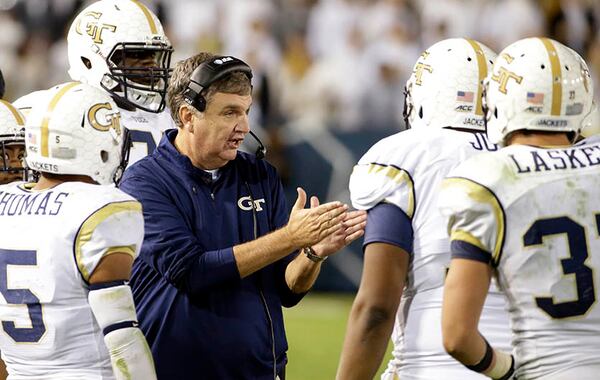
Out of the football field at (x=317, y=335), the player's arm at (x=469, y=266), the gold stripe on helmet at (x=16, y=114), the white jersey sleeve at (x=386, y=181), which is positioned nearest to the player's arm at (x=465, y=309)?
the player's arm at (x=469, y=266)

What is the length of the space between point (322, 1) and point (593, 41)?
2615 millimetres

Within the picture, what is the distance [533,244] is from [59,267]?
4.07ft

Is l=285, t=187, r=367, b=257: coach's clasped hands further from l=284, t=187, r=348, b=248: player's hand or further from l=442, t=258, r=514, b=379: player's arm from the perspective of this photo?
l=442, t=258, r=514, b=379: player's arm

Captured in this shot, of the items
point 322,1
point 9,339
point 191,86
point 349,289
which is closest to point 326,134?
point 349,289

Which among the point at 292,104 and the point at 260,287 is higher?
the point at 260,287

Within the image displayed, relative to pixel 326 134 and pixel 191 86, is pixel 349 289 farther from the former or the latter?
pixel 191 86

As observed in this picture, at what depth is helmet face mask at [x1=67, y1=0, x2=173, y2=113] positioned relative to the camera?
14.7ft

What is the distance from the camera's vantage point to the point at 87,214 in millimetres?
3062

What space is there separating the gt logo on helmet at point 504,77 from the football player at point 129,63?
5.94 feet

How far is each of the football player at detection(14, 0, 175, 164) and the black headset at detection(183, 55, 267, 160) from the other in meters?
0.73

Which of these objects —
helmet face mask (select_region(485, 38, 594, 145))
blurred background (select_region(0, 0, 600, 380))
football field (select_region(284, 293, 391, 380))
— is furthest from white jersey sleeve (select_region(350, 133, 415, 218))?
blurred background (select_region(0, 0, 600, 380))

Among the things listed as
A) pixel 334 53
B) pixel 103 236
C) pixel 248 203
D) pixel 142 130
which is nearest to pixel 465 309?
pixel 103 236

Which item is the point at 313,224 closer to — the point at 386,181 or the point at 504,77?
the point at 386,181

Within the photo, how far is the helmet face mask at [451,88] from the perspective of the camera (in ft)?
11.2
